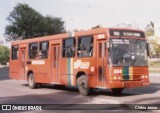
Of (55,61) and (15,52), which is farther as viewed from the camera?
(15,52)

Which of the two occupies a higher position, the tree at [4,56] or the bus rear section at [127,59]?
the tree at [4,56]

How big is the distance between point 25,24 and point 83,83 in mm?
47417

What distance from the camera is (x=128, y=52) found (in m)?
16.7

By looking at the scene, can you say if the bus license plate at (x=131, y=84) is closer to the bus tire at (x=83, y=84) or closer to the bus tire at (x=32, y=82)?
the bus tire at (x=83, y=84)

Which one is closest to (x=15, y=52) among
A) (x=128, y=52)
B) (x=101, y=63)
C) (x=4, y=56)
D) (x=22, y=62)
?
(x=22, y=62)

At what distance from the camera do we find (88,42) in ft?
58.6

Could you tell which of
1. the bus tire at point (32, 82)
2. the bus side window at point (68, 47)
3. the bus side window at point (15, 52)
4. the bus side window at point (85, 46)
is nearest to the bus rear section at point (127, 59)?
the bus side window at point (85, 46)

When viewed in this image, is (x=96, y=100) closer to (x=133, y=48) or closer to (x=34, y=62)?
(x=133, y=48)

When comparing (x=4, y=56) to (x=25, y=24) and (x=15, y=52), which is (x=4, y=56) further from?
(x=15, y=52)

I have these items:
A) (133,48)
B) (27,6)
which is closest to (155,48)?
(27,6)

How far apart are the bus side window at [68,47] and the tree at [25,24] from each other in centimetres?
4458

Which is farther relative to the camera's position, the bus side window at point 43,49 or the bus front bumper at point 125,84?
the bus side window at point 43,49

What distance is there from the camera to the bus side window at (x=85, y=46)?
17.7 m

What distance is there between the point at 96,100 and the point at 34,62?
7.99 m
